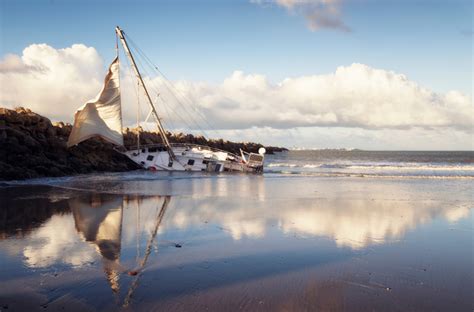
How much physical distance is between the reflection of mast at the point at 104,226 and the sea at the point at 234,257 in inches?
1.4

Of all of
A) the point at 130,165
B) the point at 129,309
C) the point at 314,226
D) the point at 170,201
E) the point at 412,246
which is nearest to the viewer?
the point at 129,309

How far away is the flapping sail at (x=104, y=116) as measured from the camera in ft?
118

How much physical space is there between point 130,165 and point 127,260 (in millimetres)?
35544

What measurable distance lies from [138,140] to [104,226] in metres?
30.3

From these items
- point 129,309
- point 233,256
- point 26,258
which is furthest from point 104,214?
point 129,309

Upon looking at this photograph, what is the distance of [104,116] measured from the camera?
1473 inches

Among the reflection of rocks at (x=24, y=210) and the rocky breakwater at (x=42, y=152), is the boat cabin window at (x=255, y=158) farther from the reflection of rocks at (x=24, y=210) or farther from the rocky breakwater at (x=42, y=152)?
the reflection of rocks at (x=24, y=210)

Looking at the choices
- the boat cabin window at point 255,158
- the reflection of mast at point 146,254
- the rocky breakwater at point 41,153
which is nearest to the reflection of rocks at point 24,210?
the reflection of mast at point 146,254

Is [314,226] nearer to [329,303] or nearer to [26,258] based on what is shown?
[329,303]

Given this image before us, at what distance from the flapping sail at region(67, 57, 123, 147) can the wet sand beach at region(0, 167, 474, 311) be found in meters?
19.8

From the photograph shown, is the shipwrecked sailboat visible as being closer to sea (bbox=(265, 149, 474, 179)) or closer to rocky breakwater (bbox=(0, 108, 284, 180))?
rocky breakwater (bbox=(0, 108, 284, 180))

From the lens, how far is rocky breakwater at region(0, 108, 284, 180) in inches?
1163

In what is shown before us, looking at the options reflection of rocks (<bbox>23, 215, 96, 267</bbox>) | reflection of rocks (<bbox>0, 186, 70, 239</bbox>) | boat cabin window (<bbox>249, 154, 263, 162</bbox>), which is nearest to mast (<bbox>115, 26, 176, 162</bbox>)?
boat cabin window (<bbox>249, 154, 263, 162</bbox>)

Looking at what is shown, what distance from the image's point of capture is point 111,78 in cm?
3750
